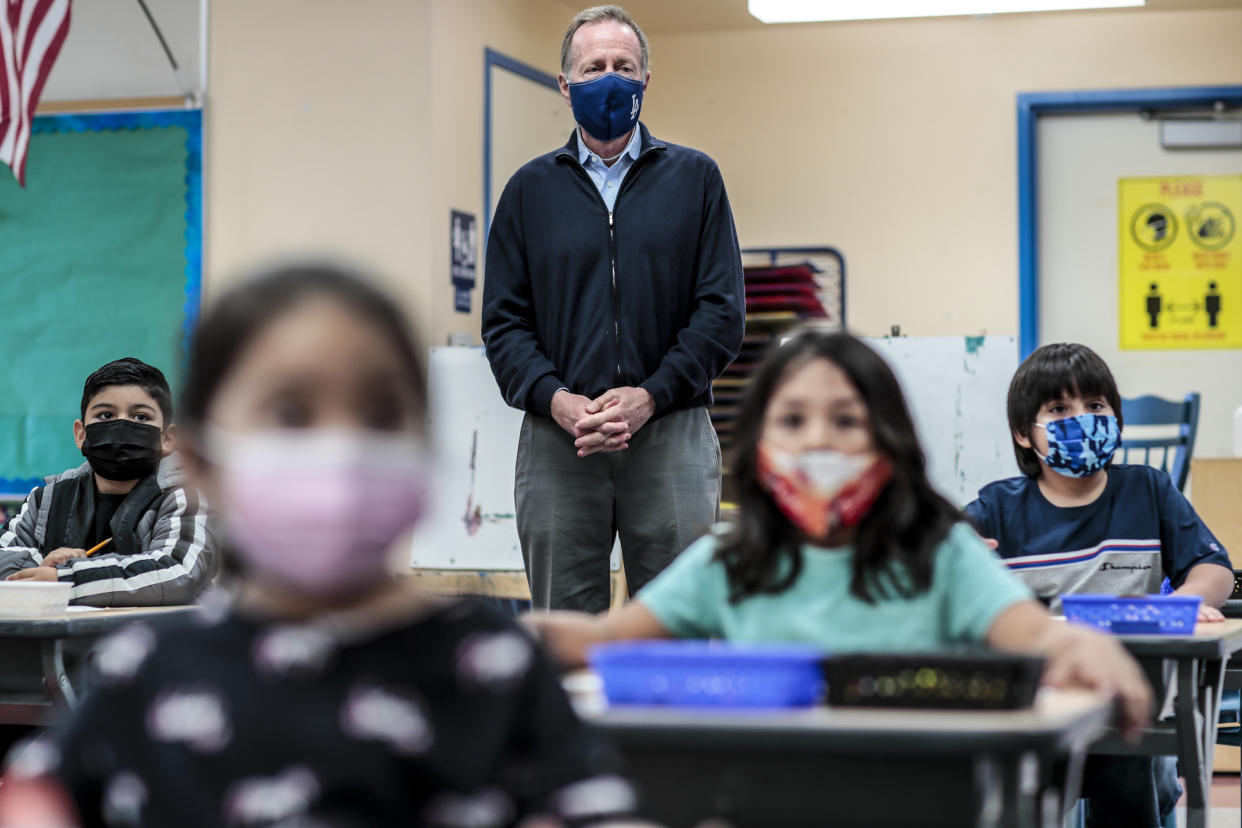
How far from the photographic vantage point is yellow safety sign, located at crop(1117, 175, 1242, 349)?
6805mm

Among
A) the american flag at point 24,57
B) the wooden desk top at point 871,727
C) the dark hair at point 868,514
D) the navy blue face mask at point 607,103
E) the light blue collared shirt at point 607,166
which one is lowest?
the wooden desk top at point 871,727

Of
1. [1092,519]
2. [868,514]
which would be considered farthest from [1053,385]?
[868,514]

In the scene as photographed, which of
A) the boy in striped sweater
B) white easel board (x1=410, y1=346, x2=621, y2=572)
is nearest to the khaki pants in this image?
the boy in striped sweater

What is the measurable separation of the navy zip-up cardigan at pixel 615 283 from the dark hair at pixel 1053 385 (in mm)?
605

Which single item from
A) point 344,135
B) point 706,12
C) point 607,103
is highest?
point 706,12

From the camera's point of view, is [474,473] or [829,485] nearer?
[829,485]

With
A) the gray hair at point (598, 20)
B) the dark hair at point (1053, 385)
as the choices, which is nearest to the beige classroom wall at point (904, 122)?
the dark hair at point (1053, 385)

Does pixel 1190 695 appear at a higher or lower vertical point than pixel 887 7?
lower

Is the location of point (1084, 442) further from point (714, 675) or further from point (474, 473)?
point (474, 473)

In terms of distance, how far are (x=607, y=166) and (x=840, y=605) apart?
1720 mm

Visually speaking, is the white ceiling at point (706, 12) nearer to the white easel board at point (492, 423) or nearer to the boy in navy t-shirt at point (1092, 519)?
the white easel board at point (492, 423)

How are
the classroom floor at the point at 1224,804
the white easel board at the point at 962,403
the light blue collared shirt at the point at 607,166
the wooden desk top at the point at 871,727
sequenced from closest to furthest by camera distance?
the wooden desk top at the point at 871,727
the light blue collared shirt at the point at 607,166
the classroom floor at the point at 1224,804
the white easel board at the point at 962,403

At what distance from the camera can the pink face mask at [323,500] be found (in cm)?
108

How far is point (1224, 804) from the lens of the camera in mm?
4426
